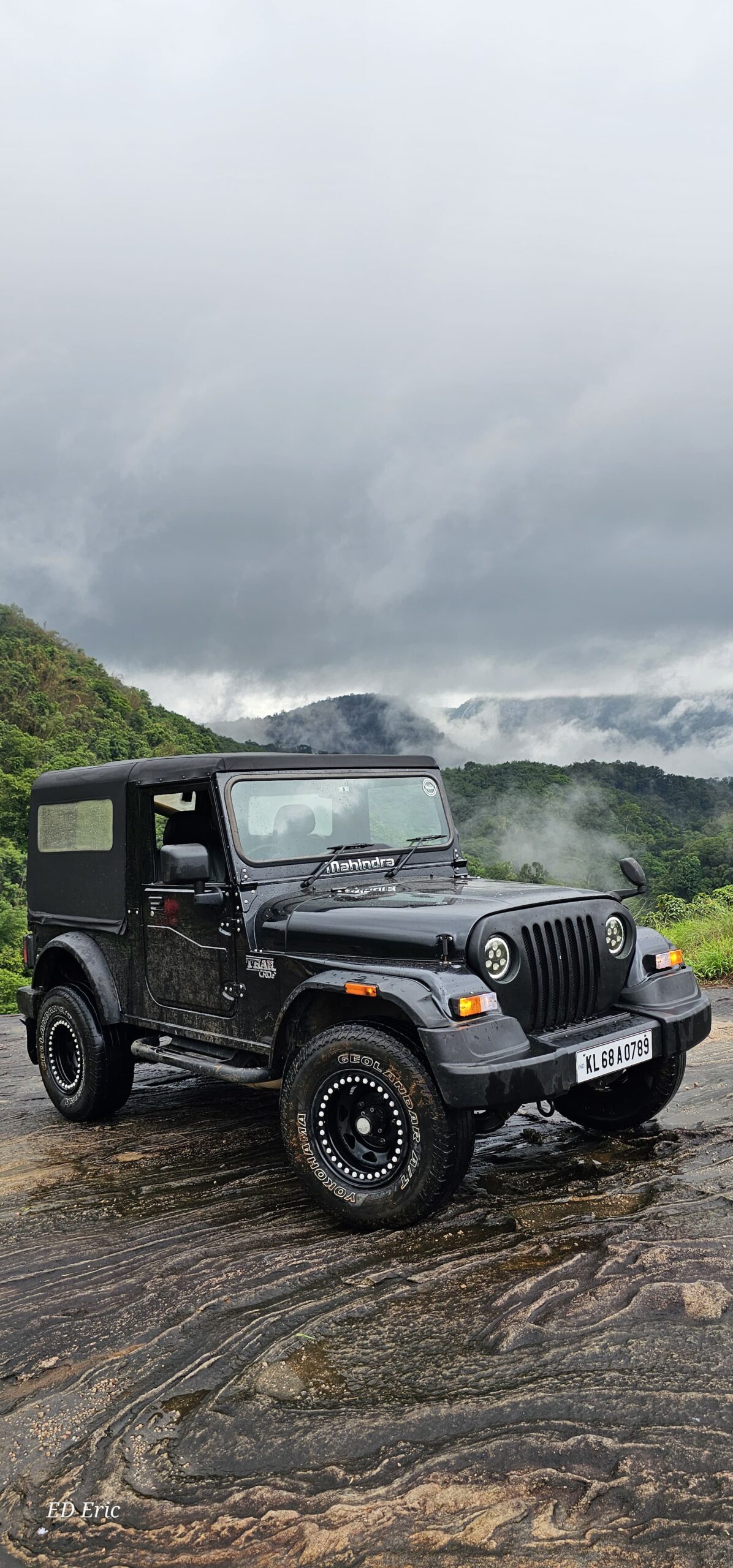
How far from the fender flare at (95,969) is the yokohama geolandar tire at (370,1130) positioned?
177cm

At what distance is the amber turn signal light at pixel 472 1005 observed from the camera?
408cm

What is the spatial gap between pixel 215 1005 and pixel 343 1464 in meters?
2.73

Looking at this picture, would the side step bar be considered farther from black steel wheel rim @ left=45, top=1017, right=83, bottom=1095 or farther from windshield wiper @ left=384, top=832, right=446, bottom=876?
windshield wiper @ left=384, top=832, right=446, bottom=876

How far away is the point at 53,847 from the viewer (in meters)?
6.72

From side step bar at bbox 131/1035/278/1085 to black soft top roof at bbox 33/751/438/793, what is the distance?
144 cm

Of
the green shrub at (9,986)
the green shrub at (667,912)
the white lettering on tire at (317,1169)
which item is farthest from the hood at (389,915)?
the green shrub at (9,986)

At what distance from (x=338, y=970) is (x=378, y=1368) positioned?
1681mm

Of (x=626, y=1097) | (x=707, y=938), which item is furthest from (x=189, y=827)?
(x=707, y=938)

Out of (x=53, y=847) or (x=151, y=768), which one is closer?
(x=151, y=768)

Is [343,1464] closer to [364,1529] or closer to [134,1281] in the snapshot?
[364,1529]

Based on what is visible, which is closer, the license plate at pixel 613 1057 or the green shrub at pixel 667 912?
the license plate at pixel 613 1057

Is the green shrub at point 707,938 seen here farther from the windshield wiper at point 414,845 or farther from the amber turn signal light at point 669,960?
the amber turn signal light at point 669,960

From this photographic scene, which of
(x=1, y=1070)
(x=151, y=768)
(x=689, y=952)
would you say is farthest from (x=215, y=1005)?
(x=689, y=952)

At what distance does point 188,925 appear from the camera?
215 inches
